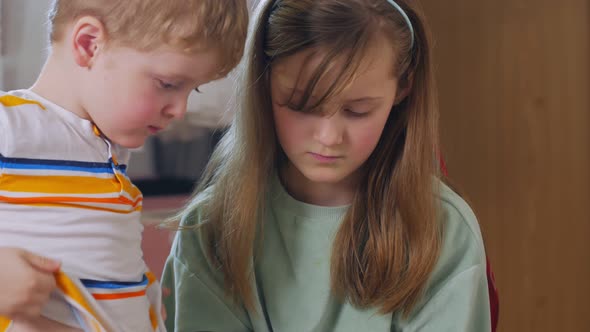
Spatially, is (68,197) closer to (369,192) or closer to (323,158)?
(323,158)

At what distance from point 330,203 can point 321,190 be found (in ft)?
0.09

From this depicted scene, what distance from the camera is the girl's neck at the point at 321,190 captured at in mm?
1177

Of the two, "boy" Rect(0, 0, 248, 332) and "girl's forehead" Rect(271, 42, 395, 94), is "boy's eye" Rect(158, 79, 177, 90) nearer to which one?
"boy" Rect(0, 0, 248, 332)

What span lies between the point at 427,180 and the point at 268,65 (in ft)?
0.98

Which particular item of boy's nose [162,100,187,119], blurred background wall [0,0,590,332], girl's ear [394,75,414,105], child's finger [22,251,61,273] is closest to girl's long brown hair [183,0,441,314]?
girl's ear [394,75,414,105]

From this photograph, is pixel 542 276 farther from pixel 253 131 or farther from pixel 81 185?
pixel 81 185

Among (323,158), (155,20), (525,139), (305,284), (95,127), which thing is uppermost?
(155,20)

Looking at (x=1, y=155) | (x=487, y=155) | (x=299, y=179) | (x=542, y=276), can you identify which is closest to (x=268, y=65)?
(x=299, y=179)

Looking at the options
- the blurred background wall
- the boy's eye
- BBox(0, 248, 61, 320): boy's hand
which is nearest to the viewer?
BBox(0, 248, 61, 320): boy's hand

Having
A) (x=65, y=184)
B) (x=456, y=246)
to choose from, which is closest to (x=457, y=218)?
(x=456, y=246)

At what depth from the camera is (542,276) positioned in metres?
2.30

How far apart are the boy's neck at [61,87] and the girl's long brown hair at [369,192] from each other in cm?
31

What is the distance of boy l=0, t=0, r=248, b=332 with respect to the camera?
0.75m

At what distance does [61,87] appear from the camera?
0.80 m
